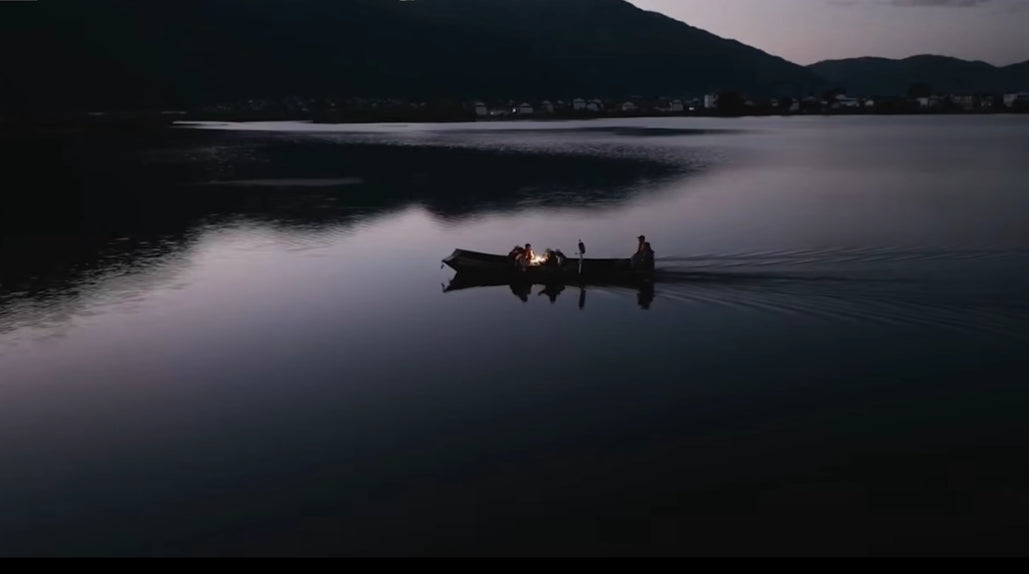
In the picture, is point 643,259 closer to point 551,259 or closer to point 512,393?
point 551,259

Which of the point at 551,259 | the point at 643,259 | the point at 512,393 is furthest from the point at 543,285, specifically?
the point at 512,393

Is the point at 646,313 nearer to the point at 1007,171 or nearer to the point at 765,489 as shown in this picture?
the point at 765,489

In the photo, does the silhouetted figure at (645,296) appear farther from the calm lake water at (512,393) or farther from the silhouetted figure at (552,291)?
the silhouetted figure at (552,291)

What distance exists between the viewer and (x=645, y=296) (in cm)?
4069

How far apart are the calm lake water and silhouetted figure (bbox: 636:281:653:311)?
0.83ft

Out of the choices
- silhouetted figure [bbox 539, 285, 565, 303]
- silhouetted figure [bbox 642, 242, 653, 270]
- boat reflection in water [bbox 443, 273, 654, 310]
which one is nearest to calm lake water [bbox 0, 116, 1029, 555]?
silhouetted figure [bbox 539, 285, 565, 303]

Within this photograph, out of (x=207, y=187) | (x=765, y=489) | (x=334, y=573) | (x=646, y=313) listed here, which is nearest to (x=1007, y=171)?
(x=646, y=313)

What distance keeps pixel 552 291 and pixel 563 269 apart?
1239 mm

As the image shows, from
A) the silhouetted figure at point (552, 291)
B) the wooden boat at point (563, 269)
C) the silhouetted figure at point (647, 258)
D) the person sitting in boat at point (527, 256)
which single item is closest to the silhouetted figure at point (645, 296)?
the wooden boat at point (563, 269)

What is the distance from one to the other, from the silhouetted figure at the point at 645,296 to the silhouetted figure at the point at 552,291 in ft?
13.1

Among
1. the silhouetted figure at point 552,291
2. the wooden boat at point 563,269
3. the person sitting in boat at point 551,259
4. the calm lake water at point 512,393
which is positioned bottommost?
the calm lake water at point 512,393

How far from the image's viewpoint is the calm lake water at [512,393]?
63.8 ft

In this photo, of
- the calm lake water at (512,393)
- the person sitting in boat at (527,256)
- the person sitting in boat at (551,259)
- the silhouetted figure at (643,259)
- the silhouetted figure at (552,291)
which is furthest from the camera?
the person sitting in boat at (527,256)

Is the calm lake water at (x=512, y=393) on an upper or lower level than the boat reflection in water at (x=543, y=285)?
lower
